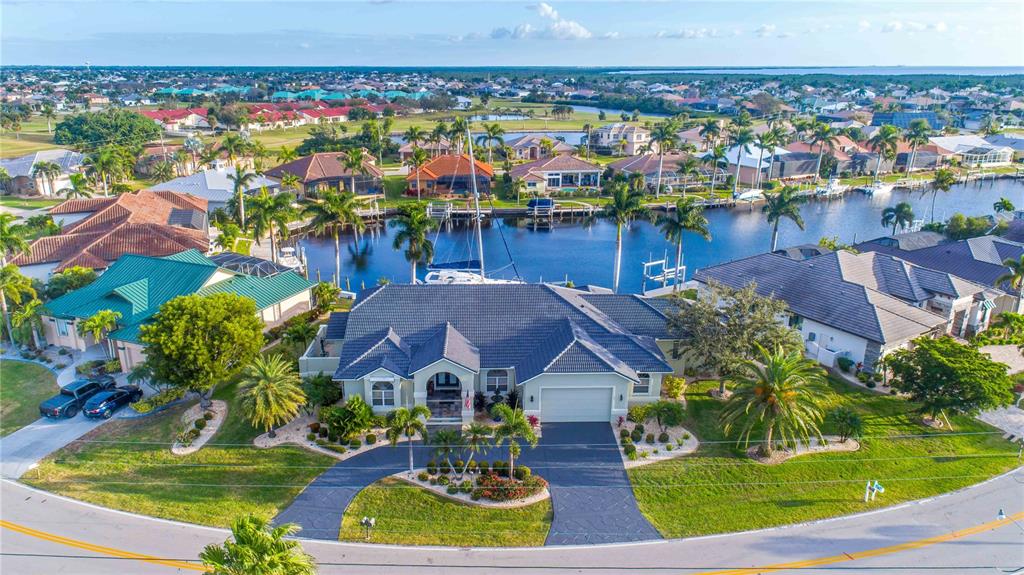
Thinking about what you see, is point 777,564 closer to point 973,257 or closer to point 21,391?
point 21,391

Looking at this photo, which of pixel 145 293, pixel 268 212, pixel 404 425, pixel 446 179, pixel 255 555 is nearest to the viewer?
pixel 255 555

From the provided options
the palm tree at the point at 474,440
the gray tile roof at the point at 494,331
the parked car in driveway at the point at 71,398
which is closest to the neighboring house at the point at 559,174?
the gray tile roof at the point at 494,331

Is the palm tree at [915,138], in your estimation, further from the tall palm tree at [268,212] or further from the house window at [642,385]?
the tall palm tree at [268,212]

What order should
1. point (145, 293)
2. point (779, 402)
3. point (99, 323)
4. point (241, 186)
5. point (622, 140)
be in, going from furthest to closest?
point (622, 140), point (241, 186), point (145, 293), point (99, 323), point (779, 402)

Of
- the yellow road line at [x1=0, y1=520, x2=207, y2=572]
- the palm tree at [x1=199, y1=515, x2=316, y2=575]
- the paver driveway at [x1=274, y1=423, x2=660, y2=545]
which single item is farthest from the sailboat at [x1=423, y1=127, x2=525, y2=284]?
the palm tree at [x1=199, y1=515, x2=316, y2=575]

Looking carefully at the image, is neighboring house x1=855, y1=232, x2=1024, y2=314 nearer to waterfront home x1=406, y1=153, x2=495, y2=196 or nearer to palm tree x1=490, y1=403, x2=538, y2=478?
palm tree x1=490, y1=403, x2=538, y2=478

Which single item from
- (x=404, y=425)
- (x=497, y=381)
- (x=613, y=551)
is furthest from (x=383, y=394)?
(x=613, y=551)

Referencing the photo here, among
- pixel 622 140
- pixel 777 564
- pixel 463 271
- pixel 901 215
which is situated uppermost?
pixel 622 140
